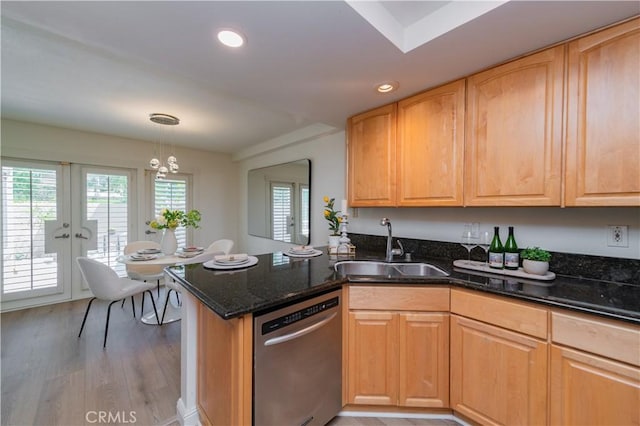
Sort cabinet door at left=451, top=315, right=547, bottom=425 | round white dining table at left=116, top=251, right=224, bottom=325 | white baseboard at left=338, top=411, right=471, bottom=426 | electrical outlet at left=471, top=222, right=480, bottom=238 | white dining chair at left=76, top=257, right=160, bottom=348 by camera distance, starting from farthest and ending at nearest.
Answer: round white dining table at left=116, top=251, right=224, bottom=325
white dining chair at left=76, top=257, right=160, bottom=348
electrical outlet at left=471, top=222, right=480, bottom=238
white baseboard at left=338, top=411, right=471, bottom=426
cabinet door at left=451, top=315, right=547, bottom=425

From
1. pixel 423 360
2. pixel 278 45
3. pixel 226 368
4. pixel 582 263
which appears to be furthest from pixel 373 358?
pixel 278 45

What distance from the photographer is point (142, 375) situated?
6.42ft

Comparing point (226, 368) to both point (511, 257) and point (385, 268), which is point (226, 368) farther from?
point (511, 257)

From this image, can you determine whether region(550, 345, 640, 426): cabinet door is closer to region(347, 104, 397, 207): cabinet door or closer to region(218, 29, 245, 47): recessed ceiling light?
region(347, 104, 397, 207): cabinet door

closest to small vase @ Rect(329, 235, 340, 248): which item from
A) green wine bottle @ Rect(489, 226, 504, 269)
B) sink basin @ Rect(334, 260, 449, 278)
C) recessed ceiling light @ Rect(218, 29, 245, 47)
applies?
sink basin @ Rect(334, 260, 449, 278)

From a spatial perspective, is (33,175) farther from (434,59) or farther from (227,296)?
(434,59)

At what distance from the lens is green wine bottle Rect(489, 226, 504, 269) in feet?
5.17

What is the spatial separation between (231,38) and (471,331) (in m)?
2.00

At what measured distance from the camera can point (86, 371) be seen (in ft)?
6.54

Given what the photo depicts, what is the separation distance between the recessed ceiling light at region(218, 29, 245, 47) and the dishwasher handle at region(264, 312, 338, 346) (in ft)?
4.87

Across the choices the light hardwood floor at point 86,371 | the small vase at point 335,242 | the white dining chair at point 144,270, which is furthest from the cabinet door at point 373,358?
the white dining chair at point 144,270

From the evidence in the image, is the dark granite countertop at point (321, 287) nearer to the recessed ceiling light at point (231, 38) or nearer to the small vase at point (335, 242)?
the small vase at point (335, 242)

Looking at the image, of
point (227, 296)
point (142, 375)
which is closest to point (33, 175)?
point (142, 375)

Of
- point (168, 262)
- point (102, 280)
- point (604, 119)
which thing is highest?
point (604, 119)
